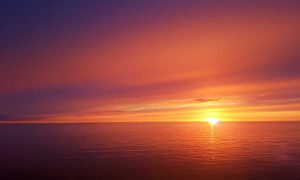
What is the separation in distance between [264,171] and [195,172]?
1037 centimetres

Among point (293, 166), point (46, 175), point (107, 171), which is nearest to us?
point (46, 175)

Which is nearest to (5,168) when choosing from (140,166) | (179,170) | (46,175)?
(46,175)

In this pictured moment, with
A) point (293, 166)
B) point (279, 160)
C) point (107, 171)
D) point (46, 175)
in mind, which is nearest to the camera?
point (46, 175)

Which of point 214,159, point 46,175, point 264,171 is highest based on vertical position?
point 214,159

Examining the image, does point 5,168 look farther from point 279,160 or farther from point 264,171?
point 279,160

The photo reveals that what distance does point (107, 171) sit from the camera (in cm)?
4416

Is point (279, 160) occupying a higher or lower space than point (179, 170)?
higher

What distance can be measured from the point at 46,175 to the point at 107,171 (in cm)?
868

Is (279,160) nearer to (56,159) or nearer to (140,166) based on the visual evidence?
(140,166)

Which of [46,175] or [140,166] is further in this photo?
[140,166]

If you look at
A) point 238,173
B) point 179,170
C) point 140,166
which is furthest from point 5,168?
point 238,173

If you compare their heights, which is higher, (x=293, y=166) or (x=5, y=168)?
(x=293, y=166)

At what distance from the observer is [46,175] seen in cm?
4134

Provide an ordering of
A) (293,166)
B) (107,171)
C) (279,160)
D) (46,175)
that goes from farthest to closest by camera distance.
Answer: (279,160) < (293,166) < (107,171) < (46,175)
